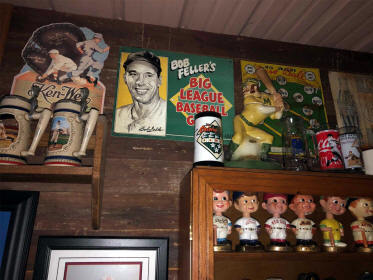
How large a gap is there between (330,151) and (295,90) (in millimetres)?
431

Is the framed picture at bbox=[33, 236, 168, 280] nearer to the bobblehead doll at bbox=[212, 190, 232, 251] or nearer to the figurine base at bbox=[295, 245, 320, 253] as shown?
the bobblehead doll at bbox=[212, 190, 232, 251]

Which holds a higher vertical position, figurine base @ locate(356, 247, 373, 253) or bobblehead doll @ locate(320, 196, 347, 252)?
bobblehead doll @ locate(320, 196, 347, 252)

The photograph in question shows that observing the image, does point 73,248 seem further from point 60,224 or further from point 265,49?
point 265,49

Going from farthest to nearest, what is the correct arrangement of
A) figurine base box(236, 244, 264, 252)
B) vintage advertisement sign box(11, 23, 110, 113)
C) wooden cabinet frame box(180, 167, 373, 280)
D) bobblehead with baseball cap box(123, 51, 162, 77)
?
bobblehead with baseball cap box(123, 51, 162, 77)
vintage advertisement sign box(11, 23, 110, 113)
figurine base box(236, 244, 264, 252)
wooden cabinet frame box(180, 167, 373, 280)

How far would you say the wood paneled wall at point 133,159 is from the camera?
1.11 metres

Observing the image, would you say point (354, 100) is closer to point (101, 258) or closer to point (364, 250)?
point (364, 250)

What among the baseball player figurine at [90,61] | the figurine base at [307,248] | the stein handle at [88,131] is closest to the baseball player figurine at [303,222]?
the figurine base at [307,248]

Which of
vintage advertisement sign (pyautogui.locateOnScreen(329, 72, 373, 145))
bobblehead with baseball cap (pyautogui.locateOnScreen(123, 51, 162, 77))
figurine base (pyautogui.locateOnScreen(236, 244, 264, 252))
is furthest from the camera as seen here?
vintage advertisement sign (pyautogui.locateOnScreen(329, 72, 373, 145))

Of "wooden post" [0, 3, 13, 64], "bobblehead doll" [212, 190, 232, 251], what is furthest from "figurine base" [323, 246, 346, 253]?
"wooden post" [0, 3, 13, 64]

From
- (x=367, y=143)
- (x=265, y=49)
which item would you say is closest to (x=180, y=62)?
(x=265, y=49)

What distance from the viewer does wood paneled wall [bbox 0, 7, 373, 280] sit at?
111 centimetres

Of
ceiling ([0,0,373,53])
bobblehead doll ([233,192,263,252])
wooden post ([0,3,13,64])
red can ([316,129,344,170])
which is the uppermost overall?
ceiling ([0,0,373,53])

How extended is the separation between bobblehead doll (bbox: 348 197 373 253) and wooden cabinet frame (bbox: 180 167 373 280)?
4 cm

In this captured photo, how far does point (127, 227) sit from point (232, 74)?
2.96 ft
